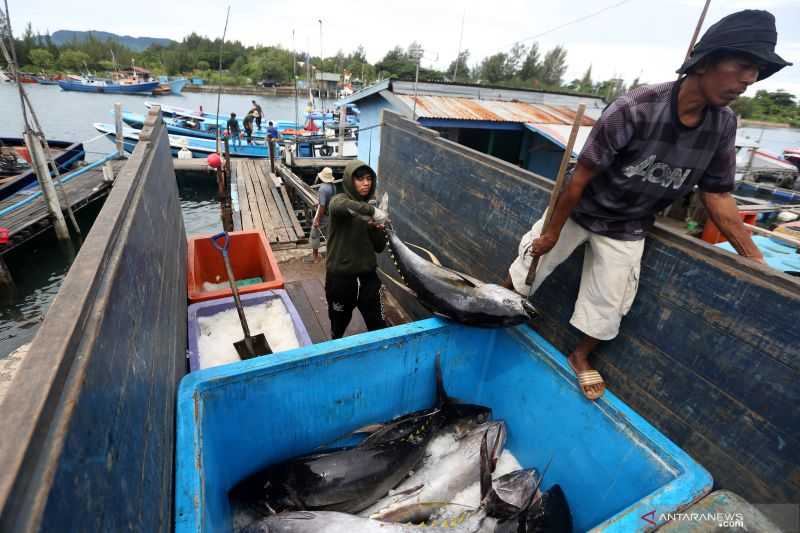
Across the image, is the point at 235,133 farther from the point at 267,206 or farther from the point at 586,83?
the point at 586,83

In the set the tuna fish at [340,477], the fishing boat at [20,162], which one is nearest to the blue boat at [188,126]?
the fishing boat at [20,162]

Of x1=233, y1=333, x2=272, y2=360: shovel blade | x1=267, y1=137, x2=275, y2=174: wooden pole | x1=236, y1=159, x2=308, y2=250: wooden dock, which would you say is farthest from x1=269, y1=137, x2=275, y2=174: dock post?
x1=233, y1=333, x2=272, y2=360: shovel blade

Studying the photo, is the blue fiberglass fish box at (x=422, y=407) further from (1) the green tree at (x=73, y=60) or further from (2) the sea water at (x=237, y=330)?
(1) the green tree at (x=73, y=60)

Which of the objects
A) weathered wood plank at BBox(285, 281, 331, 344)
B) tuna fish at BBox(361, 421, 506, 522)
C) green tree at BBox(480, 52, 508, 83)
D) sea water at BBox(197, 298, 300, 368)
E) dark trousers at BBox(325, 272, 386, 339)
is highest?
green tree at BBox(480, 52, 508, 83)

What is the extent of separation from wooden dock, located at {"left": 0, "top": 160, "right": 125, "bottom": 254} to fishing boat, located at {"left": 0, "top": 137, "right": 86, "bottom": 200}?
0.76 ft

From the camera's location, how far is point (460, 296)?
9.15 feet

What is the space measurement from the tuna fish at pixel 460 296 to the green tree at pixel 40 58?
8233 centimetres

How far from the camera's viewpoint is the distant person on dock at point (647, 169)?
5.75ft

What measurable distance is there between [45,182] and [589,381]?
11.6 meters

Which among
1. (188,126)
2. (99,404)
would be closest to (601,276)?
(99,404)

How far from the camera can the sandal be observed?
2398mm

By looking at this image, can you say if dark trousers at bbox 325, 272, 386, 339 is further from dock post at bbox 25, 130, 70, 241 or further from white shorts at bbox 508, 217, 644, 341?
dock post at bbox 25, 130, 70, 241

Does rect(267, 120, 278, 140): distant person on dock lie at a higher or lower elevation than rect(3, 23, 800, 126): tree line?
lower

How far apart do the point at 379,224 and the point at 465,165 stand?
3.94 feet
